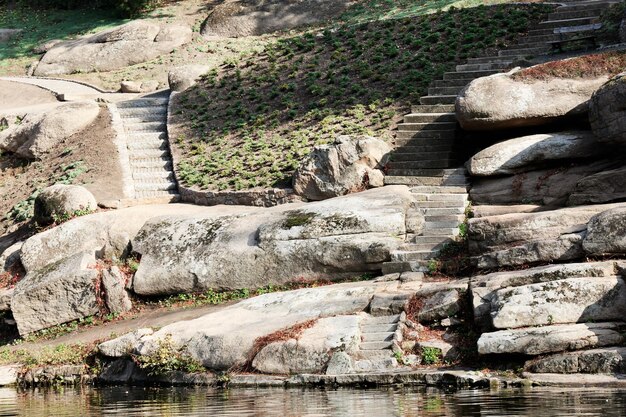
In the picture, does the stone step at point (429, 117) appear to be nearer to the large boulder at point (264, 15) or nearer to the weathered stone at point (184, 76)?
the weathered stone at point (184, 76)

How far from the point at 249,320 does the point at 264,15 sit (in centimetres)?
2618

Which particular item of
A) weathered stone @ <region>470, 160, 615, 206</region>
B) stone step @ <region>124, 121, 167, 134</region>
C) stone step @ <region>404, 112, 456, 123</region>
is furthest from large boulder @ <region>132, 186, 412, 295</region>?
stone step @ <region>124, 121, 167, 134</region>

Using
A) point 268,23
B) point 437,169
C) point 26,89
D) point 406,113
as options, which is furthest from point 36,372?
point 268,23

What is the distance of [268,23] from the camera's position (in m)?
44.4

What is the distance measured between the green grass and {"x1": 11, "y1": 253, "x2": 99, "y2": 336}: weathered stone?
2430 cm

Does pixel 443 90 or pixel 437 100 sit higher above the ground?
pixel 443 90

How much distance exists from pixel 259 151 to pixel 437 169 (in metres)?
6.05

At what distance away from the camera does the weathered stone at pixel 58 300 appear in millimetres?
24562

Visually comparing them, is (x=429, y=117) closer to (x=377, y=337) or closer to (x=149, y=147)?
(x=149, y=147)

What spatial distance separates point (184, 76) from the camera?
3616 cm

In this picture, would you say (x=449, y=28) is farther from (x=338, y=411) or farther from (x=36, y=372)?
(x=338, y=411)

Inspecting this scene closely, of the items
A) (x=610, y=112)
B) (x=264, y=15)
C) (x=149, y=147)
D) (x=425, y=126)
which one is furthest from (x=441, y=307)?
(x=264, y=15)

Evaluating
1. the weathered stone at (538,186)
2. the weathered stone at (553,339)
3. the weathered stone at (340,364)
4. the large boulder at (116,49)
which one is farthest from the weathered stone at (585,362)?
the large boulder at (116,49)

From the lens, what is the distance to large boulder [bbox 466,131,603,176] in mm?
23859
